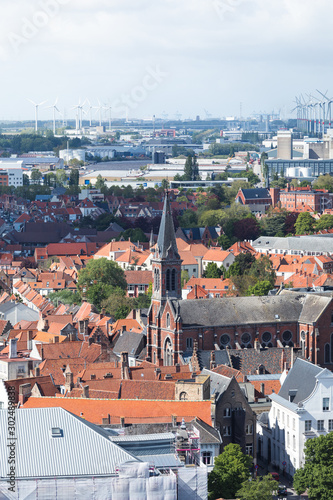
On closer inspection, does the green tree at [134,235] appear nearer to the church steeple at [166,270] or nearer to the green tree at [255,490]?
the church steeple at [166,270]

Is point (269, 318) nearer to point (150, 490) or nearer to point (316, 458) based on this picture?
point (316, 458)

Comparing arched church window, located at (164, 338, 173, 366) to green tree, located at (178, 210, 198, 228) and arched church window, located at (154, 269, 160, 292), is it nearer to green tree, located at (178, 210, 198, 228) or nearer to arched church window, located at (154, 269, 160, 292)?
arched church window, located at (154, 269, 160, 292)

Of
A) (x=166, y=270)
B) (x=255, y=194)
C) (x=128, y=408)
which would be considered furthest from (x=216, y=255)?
(x=128, y=408)

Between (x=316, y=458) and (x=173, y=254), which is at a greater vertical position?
(x=173, y=254)

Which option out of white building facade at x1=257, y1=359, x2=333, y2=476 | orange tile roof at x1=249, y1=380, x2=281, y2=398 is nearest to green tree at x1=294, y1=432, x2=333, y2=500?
white building facade at x1=257, y1=359, x2=333, y2=476

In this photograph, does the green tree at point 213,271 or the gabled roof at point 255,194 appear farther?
the gabled roof at point 255,194

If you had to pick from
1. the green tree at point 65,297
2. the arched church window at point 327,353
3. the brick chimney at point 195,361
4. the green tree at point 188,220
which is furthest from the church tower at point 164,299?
the green tree at point 188,220

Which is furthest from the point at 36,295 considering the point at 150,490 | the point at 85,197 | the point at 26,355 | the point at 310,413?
the point at 85,197

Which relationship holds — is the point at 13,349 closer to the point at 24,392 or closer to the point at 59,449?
the point at 24,392
